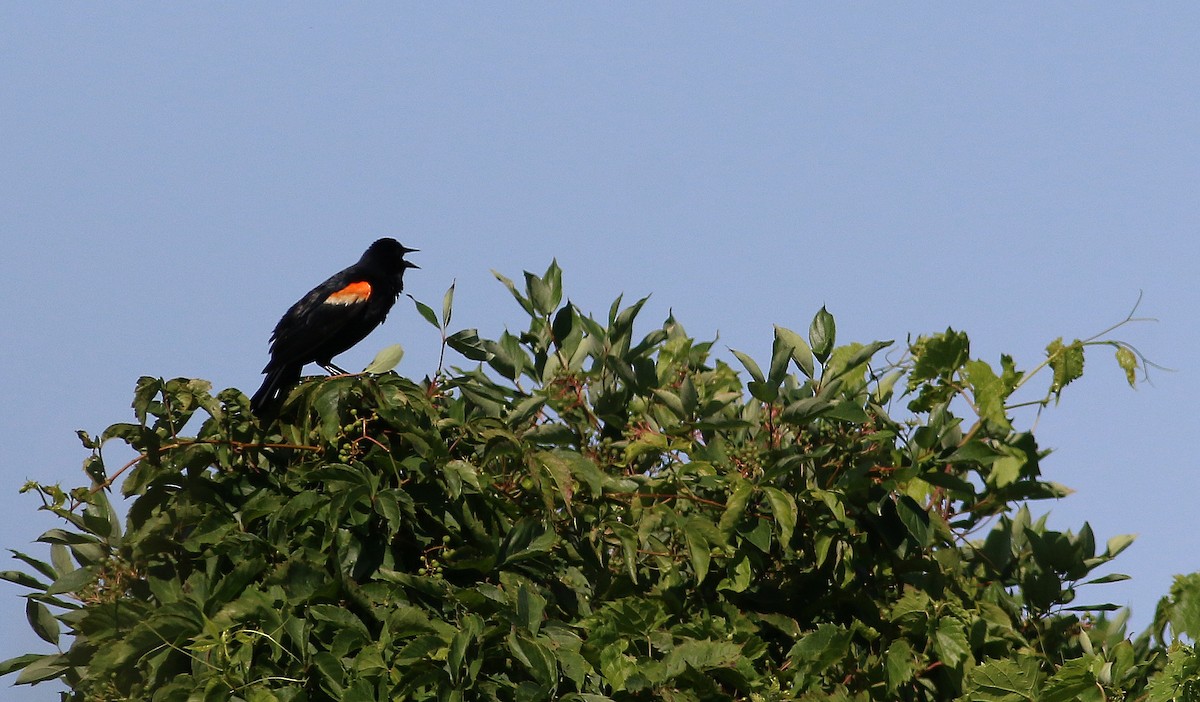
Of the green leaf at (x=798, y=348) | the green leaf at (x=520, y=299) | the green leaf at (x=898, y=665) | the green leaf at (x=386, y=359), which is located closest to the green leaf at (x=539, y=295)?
the green leaf at (x=520, y=299)

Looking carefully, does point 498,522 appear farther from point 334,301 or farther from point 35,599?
point 334,301

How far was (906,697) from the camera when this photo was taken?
13.3 ft

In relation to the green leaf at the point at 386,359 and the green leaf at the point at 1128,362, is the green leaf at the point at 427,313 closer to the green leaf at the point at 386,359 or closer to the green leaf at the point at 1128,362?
the green leaf at the point at 386,359

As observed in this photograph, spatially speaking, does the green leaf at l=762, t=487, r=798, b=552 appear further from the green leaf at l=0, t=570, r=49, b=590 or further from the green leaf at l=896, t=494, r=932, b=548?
the green leaf at l=0, t=570, r=49, b=590

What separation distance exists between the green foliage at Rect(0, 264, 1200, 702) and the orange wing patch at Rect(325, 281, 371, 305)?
88.9 inches

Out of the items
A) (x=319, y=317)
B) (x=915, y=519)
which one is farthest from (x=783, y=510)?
(x=319, y=317)

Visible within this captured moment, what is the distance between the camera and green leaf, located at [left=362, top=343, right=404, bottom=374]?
14.2 feet

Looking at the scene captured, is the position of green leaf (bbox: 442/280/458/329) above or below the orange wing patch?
below

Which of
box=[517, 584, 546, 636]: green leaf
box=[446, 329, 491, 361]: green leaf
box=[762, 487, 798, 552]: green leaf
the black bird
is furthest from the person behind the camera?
the black bird

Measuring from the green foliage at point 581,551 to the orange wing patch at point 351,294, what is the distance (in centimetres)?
226

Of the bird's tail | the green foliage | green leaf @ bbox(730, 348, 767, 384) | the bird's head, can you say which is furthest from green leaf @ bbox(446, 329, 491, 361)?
the bird's head

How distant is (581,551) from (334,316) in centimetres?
293

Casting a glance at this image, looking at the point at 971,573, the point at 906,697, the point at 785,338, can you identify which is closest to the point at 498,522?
the point at 785,338

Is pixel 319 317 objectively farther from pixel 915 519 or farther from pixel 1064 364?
pixel 1064 364
